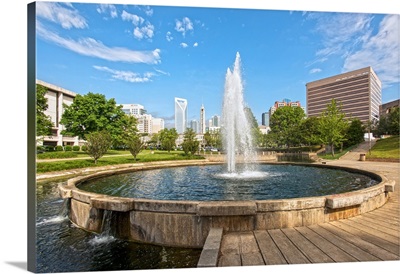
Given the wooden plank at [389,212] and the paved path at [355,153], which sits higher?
the wooden plank at [389,212]

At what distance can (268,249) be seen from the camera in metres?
2.87

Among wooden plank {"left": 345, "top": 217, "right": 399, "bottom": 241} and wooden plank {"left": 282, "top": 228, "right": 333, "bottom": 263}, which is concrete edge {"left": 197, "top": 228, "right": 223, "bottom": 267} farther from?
wooden plank {"left": 345, "top": 217, "right": 399, "bottom": 241}

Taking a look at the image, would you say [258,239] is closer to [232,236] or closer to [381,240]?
[232,236]

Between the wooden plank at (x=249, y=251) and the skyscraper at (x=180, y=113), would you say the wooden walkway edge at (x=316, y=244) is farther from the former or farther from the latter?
the skyscraper at (x=180, y=113)

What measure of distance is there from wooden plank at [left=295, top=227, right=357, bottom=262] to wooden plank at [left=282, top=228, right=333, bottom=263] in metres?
0.06

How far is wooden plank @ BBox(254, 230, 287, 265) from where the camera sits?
106 inches

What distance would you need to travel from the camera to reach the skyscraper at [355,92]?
7050cm

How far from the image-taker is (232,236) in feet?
10.6

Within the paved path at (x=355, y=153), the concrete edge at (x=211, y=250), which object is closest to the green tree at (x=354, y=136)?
the paved path at (x=355, y=153)

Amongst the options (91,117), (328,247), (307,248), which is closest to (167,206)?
(307,248)

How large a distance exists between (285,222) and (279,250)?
753 mm

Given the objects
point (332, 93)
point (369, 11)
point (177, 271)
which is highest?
point (332, 93)

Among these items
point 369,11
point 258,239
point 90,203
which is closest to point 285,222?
point 258,239

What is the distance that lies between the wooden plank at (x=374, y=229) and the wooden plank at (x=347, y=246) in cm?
60
